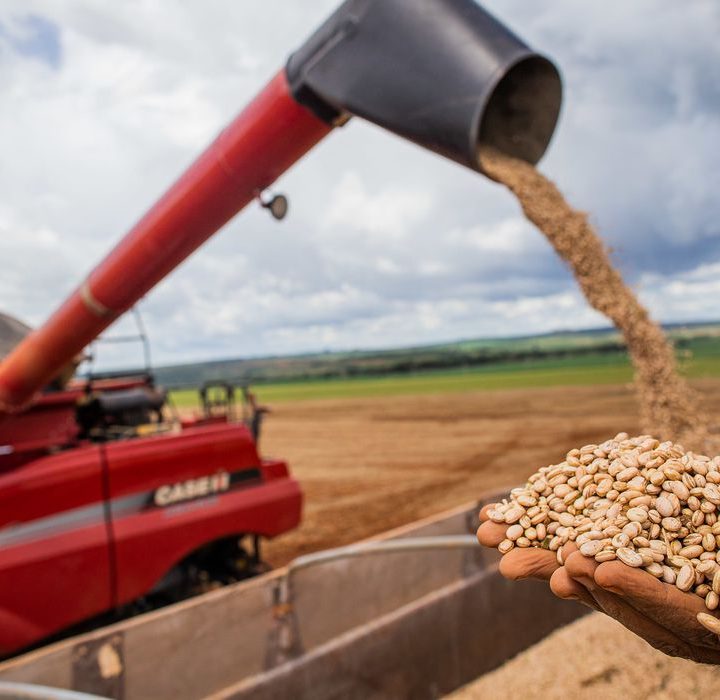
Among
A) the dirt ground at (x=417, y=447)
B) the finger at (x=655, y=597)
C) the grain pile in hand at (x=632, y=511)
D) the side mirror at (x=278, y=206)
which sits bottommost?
the dirt ground at (x=417, y=447)

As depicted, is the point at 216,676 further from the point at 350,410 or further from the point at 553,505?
the point at 350,410

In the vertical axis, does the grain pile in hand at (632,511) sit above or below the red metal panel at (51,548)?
above

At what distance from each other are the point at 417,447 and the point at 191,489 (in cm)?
1025

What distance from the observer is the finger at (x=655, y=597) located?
146cm

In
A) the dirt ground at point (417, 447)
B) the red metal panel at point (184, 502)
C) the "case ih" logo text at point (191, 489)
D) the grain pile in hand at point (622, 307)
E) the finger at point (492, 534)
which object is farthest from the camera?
the dirt ground at point (417, 447)

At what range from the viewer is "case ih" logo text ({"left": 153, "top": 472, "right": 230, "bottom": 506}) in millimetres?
3861

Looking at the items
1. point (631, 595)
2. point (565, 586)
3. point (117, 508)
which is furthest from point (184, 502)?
point (631, 595)

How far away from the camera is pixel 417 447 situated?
549 inches

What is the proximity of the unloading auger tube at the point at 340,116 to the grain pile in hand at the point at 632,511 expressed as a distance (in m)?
1.25

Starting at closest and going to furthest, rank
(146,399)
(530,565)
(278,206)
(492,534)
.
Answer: (530,565)
(492,534)
(278,206)
(146,399)

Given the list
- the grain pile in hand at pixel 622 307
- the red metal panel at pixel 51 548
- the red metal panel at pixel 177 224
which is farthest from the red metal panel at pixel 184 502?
the grain pile in hand at pixel 622 307

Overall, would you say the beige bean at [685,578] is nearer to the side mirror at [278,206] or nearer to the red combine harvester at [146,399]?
the red combine harvester at [146,399]

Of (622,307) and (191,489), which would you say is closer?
(622,307)

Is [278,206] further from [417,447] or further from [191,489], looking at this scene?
[417,447]
